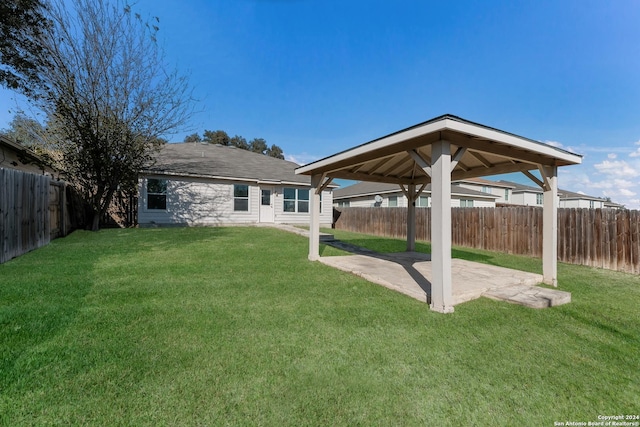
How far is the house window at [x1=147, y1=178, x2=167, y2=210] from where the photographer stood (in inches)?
508

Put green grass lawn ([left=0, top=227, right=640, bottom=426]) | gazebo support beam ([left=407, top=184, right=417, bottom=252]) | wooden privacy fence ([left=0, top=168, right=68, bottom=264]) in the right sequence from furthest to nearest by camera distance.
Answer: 1. gazebo support beam ([left=407, top=184, right=417, bottom=252])
2. wooden privacy fence ([left=0, top=168, right=68, bottom=264])
3. green grass lawn ([left=0, top=227, right=640, bottom=426])

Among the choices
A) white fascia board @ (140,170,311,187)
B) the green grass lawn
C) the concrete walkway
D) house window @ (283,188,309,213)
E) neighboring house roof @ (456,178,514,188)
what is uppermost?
neighboring house roof @ (456,178,514,188)

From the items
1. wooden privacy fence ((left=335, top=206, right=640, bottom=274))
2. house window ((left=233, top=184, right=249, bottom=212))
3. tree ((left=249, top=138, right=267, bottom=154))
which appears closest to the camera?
wooden privacy fence ((left=335, top=206, right=640, bottom=274))

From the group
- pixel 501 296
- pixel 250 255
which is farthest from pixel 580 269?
pixel 250 255

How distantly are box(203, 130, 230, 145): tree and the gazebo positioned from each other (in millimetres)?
35008

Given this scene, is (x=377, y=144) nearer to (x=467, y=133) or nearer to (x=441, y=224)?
(x=467, y=133)

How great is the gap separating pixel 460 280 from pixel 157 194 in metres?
Result: 13.4

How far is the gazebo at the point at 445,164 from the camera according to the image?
344cm

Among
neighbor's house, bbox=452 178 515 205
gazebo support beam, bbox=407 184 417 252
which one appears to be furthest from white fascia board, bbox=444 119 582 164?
neighbor's house, bbox=452 178 515 205

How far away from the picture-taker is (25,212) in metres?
6.32

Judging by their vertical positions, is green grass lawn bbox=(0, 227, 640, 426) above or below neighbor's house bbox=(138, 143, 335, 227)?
below

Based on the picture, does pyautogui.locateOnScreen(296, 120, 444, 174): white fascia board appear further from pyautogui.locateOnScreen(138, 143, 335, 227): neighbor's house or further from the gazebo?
pyautogui.locateOnScreen(138, 143, 335, 227): neighbor's house

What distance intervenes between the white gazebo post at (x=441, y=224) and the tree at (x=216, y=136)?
38878mm

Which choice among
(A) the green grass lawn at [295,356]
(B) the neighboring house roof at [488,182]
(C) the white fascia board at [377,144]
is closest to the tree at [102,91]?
(A) the green grass lawn at [295,356]
